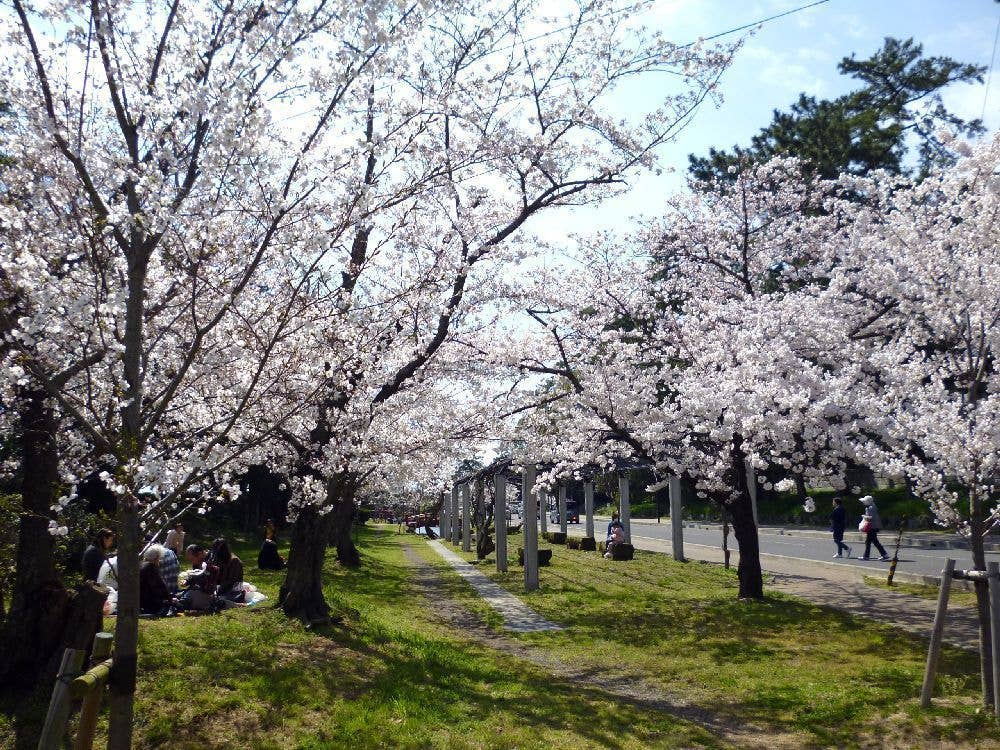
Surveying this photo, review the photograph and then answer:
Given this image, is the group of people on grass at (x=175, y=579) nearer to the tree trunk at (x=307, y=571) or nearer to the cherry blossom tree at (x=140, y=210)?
the tree trunk at (x=307, y=571)

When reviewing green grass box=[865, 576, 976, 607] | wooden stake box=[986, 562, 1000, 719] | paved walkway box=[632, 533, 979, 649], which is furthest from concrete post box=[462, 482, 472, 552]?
wooden stake box=[986, 562, 1000, 719]

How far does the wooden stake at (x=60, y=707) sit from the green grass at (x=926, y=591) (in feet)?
36.4

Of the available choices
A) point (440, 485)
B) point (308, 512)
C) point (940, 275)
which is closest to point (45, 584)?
point (308, 512)

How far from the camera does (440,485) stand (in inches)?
682

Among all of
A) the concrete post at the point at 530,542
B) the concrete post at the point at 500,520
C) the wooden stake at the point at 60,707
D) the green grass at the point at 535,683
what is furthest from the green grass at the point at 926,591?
the wooden stake at the point at 60,707

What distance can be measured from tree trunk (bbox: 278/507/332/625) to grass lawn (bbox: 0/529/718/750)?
0.97ft

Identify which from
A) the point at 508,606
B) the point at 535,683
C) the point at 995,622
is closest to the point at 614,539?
Result: the point at 508,606

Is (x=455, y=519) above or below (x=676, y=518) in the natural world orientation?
below

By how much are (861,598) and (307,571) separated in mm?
8681

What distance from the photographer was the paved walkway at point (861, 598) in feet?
32.8

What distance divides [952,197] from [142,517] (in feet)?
29.8

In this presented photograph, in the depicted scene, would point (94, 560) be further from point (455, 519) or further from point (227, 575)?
point (455, 519)

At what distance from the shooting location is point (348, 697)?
278 inches

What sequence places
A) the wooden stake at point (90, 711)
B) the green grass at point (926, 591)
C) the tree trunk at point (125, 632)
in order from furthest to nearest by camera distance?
the green grass at point (926, 591) → the tree trunk at point (125, 632) → the wooden stake at point (90, 711)
